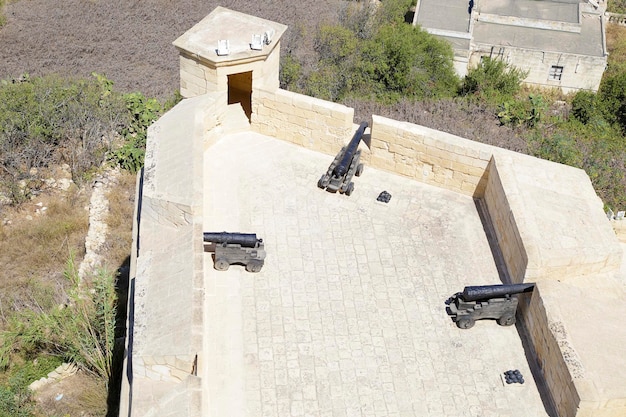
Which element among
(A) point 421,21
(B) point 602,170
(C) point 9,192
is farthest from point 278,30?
(A) point 421,21

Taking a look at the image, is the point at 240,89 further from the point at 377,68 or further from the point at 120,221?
the point at 377,68

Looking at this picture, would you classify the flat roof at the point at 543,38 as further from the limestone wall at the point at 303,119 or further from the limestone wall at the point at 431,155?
the limestone wall at the point at 431,155

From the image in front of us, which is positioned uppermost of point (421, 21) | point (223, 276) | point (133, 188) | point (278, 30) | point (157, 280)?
point (278, 30)

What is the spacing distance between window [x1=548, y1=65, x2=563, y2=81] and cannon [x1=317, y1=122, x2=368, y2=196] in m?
21.3

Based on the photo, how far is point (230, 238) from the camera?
9836 mm

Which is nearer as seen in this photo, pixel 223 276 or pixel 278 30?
pixel 223 276

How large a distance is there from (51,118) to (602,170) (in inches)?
582

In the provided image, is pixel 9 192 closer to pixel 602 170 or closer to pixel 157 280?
pixel 157 280

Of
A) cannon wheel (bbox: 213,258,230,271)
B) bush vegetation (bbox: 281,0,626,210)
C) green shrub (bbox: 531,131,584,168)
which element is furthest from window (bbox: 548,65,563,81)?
cannon wheel (bbox: 213,258,230,271)

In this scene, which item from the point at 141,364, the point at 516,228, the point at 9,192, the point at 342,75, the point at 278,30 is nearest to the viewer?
the point at 141,364

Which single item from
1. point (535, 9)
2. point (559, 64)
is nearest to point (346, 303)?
point (559, 64)

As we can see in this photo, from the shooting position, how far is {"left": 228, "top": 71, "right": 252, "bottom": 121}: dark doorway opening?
13.9m

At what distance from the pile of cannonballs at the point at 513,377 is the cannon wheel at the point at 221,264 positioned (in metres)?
4.12

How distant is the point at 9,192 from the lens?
1655 centimetres
